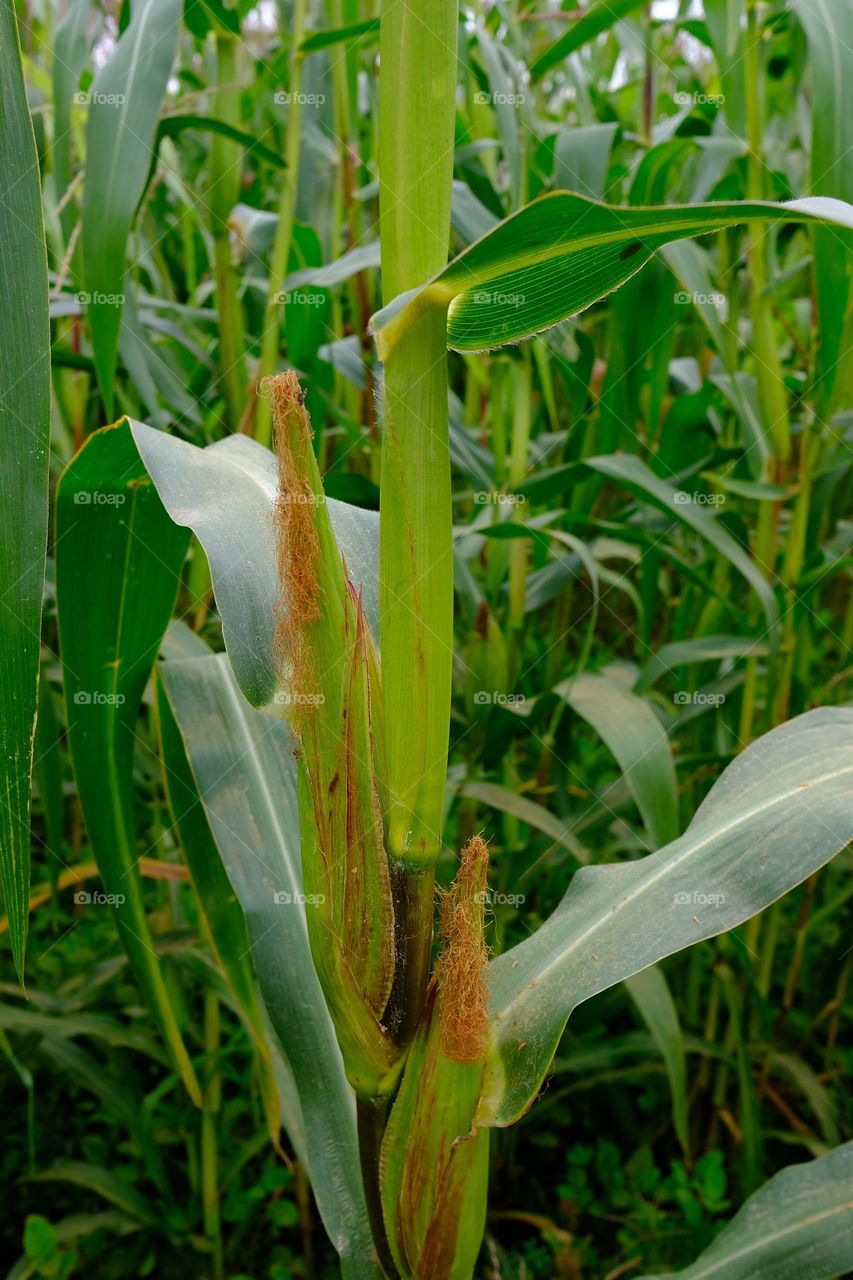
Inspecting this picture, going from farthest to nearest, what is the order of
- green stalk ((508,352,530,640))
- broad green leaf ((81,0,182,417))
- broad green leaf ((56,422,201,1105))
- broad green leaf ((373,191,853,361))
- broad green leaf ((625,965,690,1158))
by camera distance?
green stalk ((508,352,530,640)), broad green leaf ((625,965,690,1158)), broad green leaf ((81,0,182,417)), broad green leaf ((56,422,201,1105)), broad green leaf ((373,191,853,361))

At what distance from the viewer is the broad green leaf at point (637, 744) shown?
0.93m

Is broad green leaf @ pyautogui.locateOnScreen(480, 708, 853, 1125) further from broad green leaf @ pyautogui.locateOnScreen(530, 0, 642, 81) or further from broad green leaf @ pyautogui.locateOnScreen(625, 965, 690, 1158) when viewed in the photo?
broad green leaf @ pyautogui.locateOnScreen(530, 0, 642, 81)

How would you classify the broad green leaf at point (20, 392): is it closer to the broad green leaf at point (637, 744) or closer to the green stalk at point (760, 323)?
the broad green leaf at point (637, 744)

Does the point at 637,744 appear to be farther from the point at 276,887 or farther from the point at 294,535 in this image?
the point at 294,535

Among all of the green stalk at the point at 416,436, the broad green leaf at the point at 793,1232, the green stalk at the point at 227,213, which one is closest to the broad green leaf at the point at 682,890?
the green stalk at the point at 416,436

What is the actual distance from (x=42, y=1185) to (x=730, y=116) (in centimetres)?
161

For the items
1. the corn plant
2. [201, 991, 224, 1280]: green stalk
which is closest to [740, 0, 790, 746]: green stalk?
the corn plant

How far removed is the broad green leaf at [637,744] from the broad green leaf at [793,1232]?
0.96 ft

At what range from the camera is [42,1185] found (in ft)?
4.35

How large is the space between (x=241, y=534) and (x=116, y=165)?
0.45 meters

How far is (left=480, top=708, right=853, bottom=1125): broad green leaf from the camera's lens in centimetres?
54

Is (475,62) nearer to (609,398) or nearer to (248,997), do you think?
(609,398)

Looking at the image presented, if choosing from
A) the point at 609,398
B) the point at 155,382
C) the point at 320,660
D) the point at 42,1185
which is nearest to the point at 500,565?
the point at 609,398

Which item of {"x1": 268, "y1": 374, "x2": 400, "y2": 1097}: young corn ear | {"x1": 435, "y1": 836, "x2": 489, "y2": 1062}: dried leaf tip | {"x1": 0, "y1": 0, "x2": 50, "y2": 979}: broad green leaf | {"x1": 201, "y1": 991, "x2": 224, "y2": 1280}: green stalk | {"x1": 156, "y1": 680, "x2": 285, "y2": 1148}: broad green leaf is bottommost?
{"x1": 201, "y1": 991, "x2": 224, "y2": 1280}: green stalk
